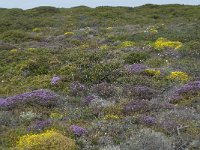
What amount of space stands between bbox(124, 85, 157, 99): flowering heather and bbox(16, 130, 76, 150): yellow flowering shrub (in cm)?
542

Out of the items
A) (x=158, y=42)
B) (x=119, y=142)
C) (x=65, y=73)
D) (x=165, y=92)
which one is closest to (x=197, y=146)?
(x=119, y=142)

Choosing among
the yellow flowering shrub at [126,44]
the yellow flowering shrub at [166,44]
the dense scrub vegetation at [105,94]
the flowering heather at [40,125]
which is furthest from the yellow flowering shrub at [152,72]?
the yellow flowering shrub at [126,44]

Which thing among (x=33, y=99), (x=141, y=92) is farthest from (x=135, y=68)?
(x=33, y=99)

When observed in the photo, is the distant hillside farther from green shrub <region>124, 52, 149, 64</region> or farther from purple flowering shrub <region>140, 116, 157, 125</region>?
purple flowering shrub <region>140, 116, 157, 125</region>

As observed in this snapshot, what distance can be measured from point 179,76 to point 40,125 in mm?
7705

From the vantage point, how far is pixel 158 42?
26125 millimetres

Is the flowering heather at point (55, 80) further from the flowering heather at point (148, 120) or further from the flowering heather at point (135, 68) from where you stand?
the flowering heather at point (148, 120)

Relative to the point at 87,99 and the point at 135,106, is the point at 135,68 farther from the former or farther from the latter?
the point at 135,106

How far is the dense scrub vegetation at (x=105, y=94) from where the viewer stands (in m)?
11.4

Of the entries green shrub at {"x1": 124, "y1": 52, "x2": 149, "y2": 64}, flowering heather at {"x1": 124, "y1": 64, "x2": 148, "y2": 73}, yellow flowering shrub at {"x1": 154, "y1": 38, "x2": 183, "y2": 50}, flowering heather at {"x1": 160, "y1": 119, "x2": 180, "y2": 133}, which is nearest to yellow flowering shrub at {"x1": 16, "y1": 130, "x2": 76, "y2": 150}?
flowering heather at {"x1": 160, "y1": 119, "x2": 180, "y2": 133}

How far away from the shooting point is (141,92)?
16156 millimetres

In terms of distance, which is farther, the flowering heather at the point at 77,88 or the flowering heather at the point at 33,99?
the flowering heather at the point at 77,88

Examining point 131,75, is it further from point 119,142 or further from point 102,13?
point 102,13

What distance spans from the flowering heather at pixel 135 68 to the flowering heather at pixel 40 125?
23.1 feet
